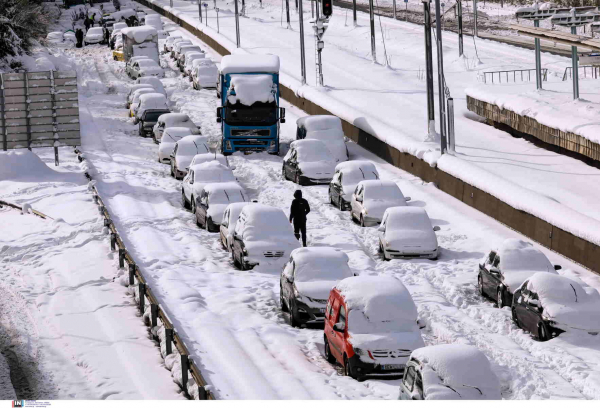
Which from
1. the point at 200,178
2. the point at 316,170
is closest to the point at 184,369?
the point at 200,178

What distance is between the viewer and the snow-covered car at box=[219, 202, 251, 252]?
27.0 metres

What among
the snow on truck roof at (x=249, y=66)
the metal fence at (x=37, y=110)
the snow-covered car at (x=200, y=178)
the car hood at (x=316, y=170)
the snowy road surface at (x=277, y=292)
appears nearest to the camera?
the snowy road surface at (x=277, y=292)

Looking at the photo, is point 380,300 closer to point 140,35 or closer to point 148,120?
point 148,120

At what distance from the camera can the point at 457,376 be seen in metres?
14.5

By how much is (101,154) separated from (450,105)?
52.5ft

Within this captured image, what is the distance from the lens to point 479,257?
2669cm

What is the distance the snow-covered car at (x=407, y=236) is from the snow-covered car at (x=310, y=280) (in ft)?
14.8

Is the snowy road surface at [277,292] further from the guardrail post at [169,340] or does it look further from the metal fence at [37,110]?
the metal fence at [37,110]

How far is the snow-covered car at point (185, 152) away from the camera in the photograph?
37.6 metres

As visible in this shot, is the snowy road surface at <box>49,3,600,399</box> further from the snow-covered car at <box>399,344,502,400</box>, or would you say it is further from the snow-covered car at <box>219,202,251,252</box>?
the snow-covered car at <box>399,344,502,400</box>

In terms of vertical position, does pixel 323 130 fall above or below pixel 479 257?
above

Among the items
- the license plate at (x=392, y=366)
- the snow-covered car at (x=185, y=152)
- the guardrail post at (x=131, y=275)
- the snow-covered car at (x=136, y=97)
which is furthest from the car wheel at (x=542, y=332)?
the snow-covered car at (x=136, y=97)
